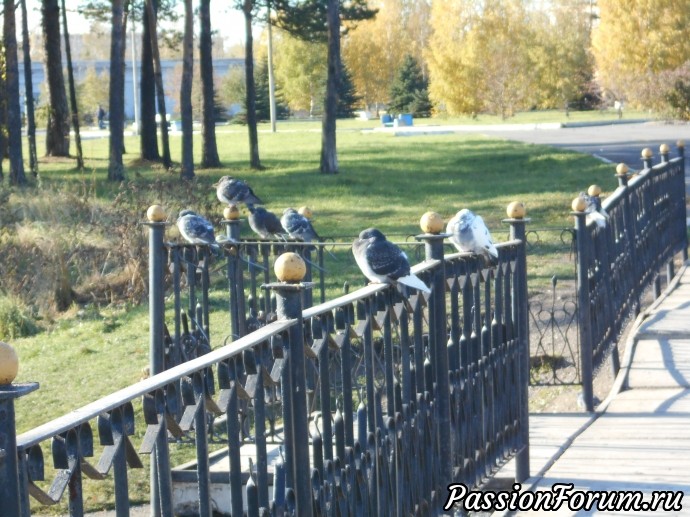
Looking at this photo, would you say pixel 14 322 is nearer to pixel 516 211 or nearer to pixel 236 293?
pixel 236 293

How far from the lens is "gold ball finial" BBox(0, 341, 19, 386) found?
1868mm

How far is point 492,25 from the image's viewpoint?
62.3 m

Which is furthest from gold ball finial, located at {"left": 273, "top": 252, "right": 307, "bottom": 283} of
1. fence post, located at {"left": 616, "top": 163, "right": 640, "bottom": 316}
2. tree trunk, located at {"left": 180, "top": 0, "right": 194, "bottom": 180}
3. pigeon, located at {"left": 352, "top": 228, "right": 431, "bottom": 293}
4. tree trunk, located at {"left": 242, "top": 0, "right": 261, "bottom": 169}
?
tree trunk, located at {"left": 242, "top": 0, "right": 261, "bottom": 169}

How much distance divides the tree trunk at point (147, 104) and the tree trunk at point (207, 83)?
322 centimetres

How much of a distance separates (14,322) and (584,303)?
6.75 m

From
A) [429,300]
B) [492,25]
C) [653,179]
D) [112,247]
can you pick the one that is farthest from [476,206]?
[492,25]

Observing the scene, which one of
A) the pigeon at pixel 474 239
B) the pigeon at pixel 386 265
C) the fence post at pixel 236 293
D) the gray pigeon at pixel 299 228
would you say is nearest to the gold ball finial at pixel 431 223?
the pigeon at pixel 386 265

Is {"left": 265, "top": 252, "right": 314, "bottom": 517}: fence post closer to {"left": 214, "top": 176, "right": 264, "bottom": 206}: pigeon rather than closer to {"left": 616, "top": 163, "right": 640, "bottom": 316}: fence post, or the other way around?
{"left": 616, "top": 163, "right": 640, "bottom": 316}: fence post

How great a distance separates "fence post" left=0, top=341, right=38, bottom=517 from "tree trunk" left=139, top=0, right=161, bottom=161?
102 feet

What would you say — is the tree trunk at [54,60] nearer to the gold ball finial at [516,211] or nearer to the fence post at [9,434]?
the gold ball finial at [516,211]

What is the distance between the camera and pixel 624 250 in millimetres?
8164

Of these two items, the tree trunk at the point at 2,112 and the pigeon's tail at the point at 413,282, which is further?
the tree trunk at the point at 2,112

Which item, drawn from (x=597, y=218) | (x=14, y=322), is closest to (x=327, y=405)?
(x=597, y=218)

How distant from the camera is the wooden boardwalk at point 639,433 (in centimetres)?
514
